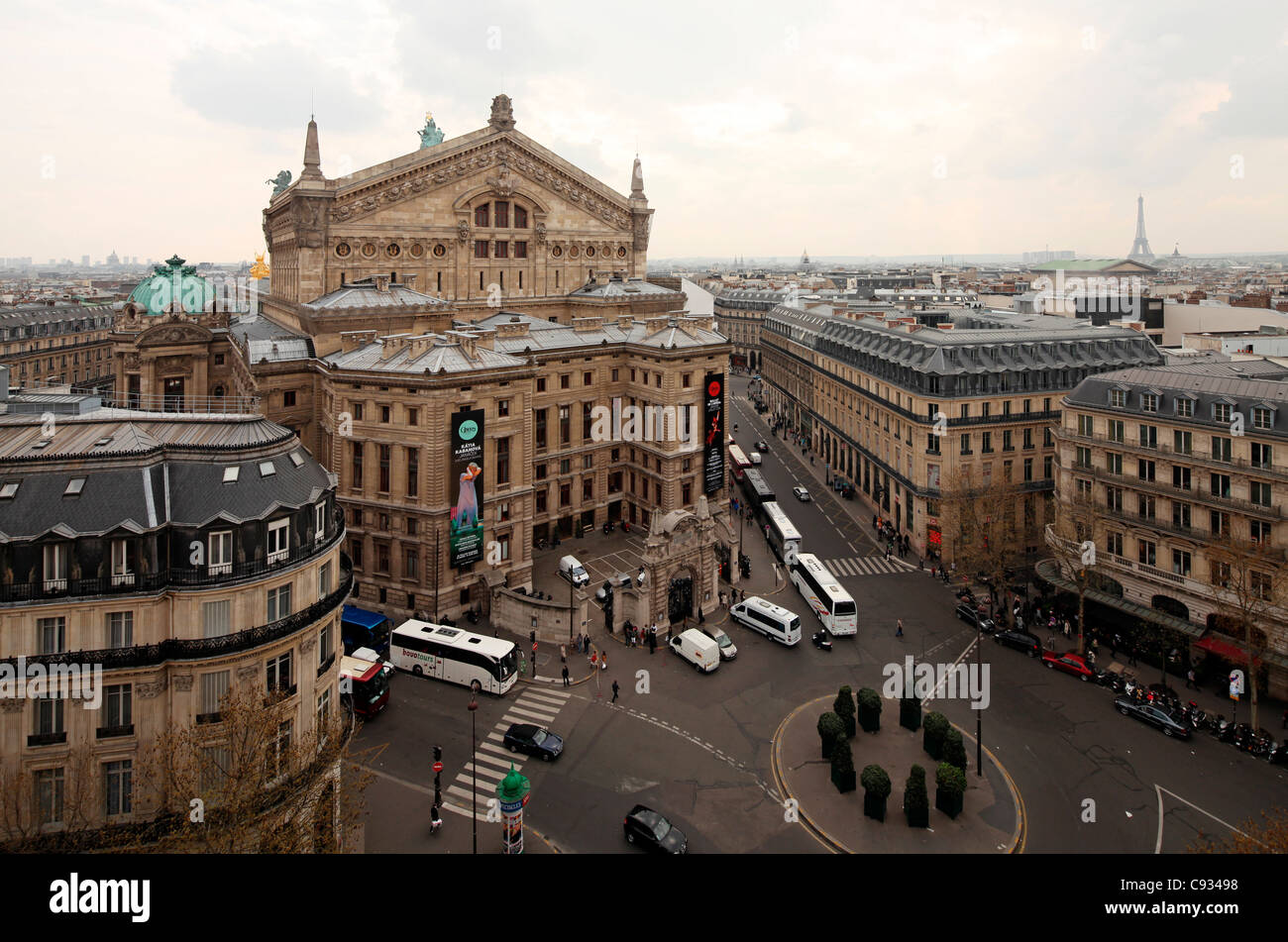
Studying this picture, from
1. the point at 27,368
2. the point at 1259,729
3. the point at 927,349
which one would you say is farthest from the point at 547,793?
the point at 27,368

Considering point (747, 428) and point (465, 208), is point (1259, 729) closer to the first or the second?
point (465, 208)

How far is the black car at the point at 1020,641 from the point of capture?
173 feet

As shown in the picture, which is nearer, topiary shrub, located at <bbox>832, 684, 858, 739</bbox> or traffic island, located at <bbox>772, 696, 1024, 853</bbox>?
traffic island, located at <bbox>772, 696, 1024, 853</bbox>

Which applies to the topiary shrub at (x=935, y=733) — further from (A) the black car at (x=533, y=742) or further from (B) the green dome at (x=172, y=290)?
(B) the green dome at (x=172, y=290)

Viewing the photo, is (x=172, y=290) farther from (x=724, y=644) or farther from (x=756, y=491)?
(x=724, y=644)

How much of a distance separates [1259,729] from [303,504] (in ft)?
161

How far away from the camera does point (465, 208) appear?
256ft

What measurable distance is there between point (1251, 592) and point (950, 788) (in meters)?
24.5

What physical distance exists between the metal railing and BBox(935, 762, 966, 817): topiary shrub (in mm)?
27855

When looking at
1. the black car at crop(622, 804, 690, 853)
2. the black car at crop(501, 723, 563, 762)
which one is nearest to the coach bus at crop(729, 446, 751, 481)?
the black car at crop(501, 723, 563, 762)

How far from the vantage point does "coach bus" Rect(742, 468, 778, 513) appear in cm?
8425

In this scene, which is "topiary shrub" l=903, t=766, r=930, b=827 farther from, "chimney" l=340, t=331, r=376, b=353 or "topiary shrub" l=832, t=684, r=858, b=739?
"chimney" l=340, t=331, r=376, b=353

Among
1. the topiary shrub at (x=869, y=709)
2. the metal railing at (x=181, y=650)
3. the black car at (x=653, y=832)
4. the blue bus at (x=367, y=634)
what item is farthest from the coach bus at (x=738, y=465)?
the metal railing at (x=181, y=650)

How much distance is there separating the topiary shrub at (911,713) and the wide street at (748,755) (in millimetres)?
3043
